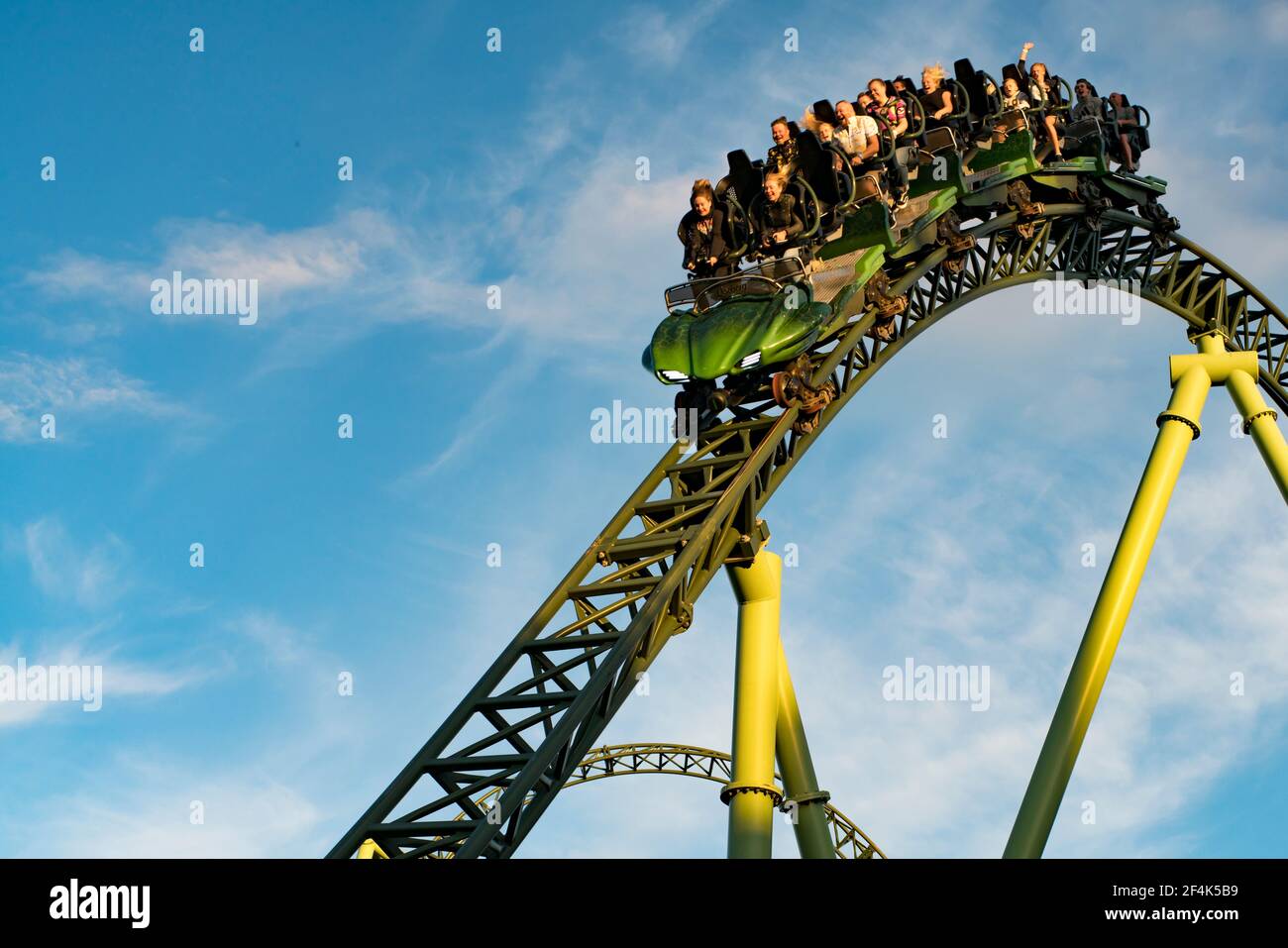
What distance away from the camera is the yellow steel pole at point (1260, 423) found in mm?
13609

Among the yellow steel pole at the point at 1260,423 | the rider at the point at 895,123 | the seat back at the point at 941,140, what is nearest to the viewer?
the rider at the point at 895,123

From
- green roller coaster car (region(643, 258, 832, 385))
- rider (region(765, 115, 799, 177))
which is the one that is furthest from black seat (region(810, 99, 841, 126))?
green roller coaster car (region(643, 258, 832, 385))

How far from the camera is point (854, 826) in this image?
775 inches

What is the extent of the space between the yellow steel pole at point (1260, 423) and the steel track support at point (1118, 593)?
0.34ft

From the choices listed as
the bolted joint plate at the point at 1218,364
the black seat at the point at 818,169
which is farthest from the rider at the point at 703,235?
the bolted joint plate at the point at 1218,364

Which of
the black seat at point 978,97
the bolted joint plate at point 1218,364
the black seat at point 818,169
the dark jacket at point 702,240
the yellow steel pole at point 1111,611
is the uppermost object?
the black seat at point 978,97

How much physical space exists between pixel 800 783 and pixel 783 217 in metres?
4.11

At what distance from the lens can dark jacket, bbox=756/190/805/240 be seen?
36.4 feet

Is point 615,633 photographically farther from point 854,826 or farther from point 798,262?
point 854,826

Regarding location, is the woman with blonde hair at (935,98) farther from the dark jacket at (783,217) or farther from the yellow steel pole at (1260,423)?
the yellow steel pole at (1260,423)

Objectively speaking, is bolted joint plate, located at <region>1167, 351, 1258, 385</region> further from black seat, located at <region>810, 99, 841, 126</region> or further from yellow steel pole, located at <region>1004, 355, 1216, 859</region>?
black seat, located at <region>810, 99, 841, 126</region>

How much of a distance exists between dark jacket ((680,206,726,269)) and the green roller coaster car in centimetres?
27
